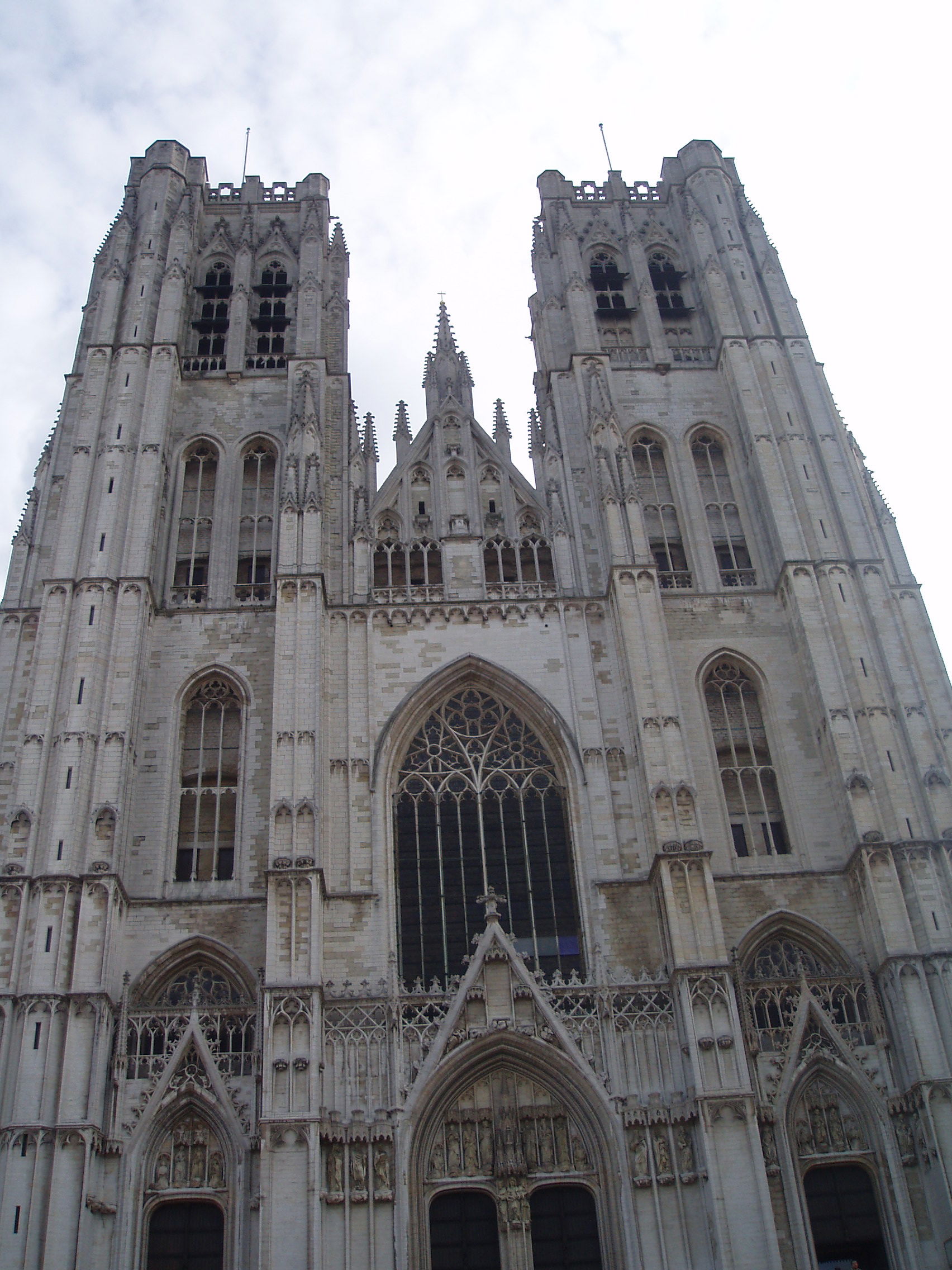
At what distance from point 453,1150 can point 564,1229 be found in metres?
1.99

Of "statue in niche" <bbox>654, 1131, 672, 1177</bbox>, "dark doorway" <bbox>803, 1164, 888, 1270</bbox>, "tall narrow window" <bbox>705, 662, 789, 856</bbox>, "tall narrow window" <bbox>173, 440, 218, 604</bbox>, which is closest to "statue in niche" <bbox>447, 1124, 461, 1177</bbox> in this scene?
"statue in niche" <bbox>654, 1131, 672, 1177</bbox>

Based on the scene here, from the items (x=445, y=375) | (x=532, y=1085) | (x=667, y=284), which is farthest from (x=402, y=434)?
(x=532, y=1085)

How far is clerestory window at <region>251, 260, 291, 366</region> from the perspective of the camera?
31828 mm

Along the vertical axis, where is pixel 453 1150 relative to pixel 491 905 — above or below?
below

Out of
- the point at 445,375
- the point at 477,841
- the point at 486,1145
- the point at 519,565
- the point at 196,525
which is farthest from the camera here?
the point at 445,375

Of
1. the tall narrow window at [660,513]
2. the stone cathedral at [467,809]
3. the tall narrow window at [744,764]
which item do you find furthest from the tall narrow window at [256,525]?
the tall narrow window at [744,764]

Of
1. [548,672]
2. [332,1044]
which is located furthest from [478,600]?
[332,1044]

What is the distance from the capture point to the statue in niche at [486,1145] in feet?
63.1

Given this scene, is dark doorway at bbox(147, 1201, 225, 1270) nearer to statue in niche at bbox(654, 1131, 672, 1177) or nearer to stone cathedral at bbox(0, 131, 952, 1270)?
stone cathedral at bbox(0, 131, 952, 1270)

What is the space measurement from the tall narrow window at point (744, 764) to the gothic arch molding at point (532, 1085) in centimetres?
570

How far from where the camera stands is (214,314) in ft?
107

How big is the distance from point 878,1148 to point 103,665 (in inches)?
609

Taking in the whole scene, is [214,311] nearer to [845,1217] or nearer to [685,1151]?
[685,1151]

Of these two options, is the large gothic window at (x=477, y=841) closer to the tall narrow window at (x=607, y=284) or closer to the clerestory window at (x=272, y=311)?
the clerestory window at (x=272, y=311)
